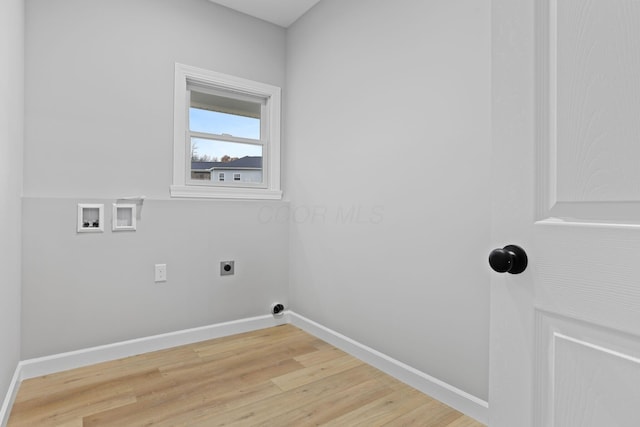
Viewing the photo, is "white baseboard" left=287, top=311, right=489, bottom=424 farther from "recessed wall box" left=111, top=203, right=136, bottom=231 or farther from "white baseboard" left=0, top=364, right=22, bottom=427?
"white baseboard" left=0, top=364, right=22, bottom=427

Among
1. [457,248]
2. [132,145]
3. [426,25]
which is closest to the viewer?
[457,248]

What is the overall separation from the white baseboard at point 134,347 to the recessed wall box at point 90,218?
0.75 m

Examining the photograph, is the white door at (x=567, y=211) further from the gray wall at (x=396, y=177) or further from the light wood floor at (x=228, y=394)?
the light wood floor at (x=228, y=394)

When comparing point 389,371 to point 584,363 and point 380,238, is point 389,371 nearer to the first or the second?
point 380,238

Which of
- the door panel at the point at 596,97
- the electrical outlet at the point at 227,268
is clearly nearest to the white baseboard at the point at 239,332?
the electrical outlet at the point at 227,268

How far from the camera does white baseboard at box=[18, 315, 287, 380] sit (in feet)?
6.78

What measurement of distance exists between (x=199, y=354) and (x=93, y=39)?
2.14 m

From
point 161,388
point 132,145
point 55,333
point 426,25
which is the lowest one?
point 161,388

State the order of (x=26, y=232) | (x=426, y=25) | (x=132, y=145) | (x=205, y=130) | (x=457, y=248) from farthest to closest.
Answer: (x=205, y=130) → (x=132, y=145) → (x=26, y=232) → (x=426, y=25) → (x=457, y=248)

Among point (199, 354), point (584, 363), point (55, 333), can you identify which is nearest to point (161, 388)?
point (199, 354)

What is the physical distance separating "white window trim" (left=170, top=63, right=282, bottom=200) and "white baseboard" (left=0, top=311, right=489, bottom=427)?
1004 mm

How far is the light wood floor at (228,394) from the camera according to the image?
165 cm

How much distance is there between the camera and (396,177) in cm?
207

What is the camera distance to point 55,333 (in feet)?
6.95
